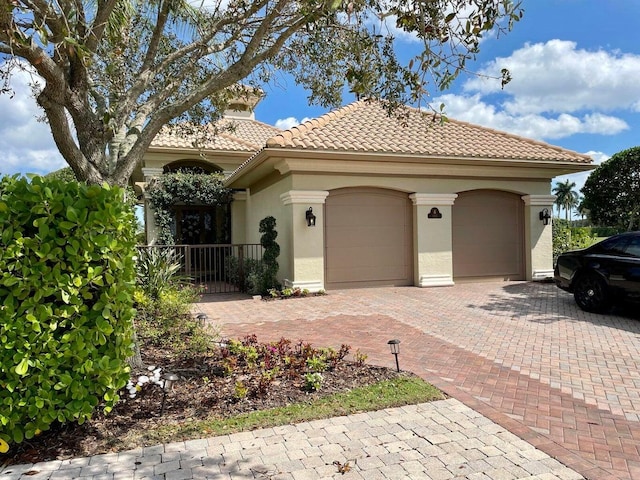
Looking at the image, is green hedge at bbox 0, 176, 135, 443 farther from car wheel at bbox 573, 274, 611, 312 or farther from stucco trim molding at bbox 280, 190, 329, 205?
car wheel at bbox 573, 274, 611, 312

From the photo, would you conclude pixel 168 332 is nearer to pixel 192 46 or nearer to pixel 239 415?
pixel 239 415

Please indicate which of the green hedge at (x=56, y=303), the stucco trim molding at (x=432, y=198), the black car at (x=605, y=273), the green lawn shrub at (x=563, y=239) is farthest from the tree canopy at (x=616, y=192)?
the green hedge at (x=56, y=303)

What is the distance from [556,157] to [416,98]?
9.12 m

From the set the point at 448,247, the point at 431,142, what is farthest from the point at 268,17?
the point at 448,247

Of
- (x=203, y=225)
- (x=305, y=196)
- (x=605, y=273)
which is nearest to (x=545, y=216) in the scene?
(x=605, y=273)

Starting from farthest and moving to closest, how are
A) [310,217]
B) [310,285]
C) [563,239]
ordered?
[563,239]
[310,285]
[310,217]

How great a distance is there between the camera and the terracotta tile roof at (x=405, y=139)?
1071 centimetres

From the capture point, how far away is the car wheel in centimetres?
813

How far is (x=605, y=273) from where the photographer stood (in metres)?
8.05

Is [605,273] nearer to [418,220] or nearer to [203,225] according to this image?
[418,220]

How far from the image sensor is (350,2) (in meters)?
4.05

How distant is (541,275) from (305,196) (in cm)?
782

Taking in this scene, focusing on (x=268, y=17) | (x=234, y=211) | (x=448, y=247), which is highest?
(x=268, y=17)

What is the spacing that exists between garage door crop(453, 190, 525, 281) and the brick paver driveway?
1610mm
